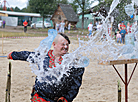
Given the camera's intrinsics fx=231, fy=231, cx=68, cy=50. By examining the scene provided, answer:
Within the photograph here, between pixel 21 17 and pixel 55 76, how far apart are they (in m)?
54.1

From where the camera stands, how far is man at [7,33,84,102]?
93.7 inches

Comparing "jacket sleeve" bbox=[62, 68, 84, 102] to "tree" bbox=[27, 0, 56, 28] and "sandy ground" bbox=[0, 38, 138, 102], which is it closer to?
"sandy ground" bbox=[0, 38, 138, 102]

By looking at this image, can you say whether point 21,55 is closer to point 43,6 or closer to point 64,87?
point 64,87

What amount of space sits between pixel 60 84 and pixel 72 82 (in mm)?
127

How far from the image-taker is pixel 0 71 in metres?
7.50

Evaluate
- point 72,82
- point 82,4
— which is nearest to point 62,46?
point 72,82

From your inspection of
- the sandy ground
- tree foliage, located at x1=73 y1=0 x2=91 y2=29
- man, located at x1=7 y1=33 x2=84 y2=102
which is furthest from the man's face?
tree foliage, located at x1=73 y1=0 x2=91 y2=29

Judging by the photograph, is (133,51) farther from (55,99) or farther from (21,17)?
(21,17)

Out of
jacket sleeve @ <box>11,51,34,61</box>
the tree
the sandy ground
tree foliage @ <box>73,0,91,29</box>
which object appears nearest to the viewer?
jacket sleeve @ <box>11,51,34,61</box>

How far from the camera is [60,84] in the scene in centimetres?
237

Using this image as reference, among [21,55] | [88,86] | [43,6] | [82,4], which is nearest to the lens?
[21,55]

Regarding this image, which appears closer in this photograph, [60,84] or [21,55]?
[60,84]

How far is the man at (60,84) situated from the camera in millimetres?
2379

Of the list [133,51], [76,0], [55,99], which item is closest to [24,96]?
[133,51]
